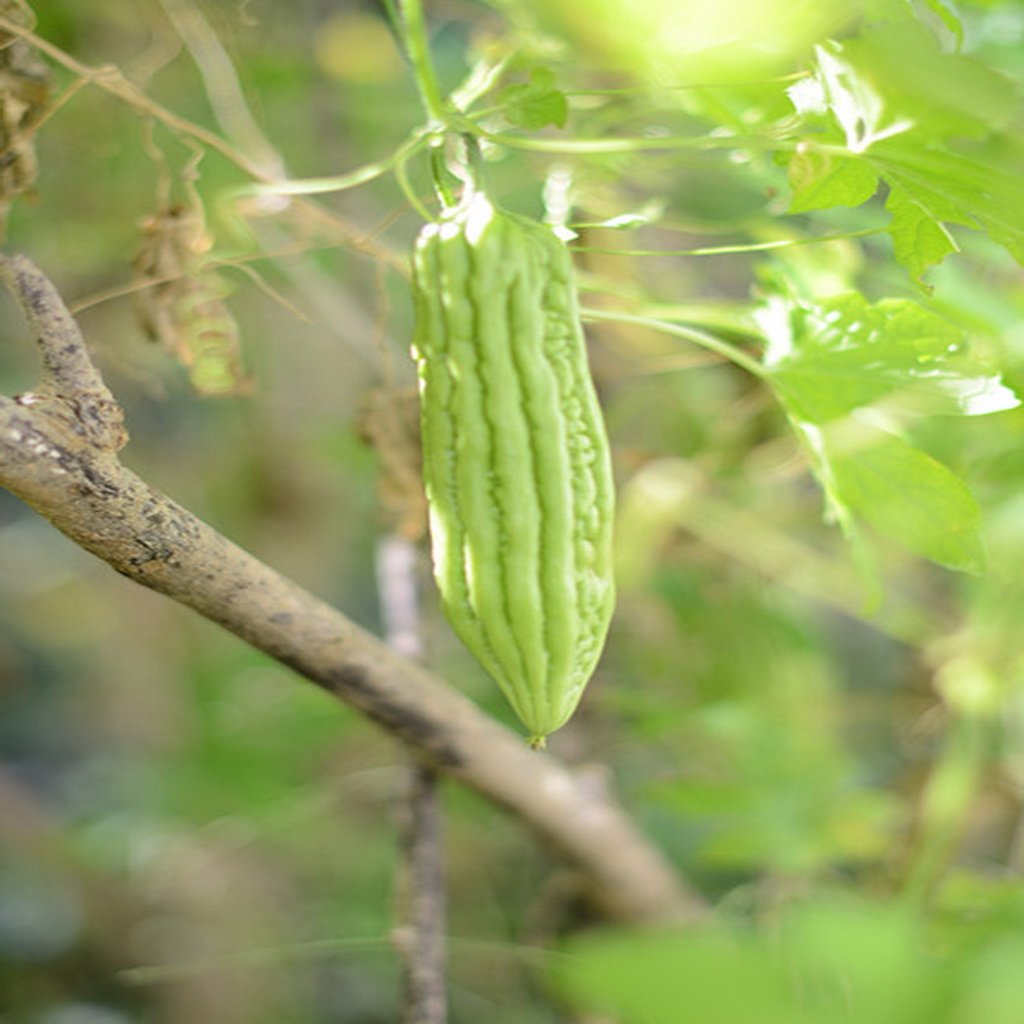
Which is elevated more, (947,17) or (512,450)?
(947,17)

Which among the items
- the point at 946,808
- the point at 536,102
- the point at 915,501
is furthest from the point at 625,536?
the point at 536,102

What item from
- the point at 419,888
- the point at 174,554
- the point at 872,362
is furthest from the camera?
the point at 419,888

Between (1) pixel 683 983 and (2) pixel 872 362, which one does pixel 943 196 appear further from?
(1) pixel 683 983

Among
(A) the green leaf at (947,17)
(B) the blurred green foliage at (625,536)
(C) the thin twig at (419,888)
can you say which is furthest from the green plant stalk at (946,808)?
(A) the green leaf at (947,17)

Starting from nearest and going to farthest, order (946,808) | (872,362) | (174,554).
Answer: (174,554), (872,362), (946,808)

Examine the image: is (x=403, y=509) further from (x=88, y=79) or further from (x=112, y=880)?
(x=112, y=880)

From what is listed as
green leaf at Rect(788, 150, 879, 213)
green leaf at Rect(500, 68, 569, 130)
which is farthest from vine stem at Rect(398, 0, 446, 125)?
green leaf at Rect(788, 150, 879, 213)

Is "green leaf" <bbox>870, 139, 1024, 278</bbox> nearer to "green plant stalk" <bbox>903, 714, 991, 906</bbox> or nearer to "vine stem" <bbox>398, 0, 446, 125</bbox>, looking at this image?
"vine stem" <bbox>398, 0, 446, 125</bbox>
